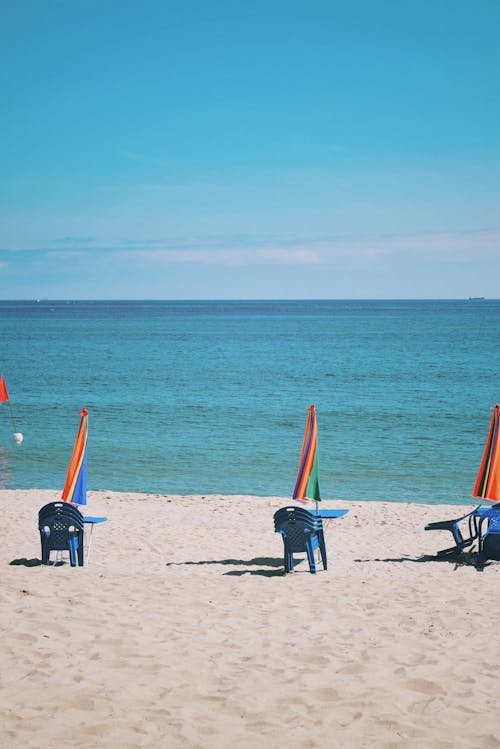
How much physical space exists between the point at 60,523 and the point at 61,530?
0.11 meters

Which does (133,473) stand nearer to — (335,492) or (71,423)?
(335,492)

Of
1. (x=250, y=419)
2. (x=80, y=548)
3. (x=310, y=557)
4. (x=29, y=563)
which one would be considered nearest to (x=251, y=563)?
(x=310, y=557)

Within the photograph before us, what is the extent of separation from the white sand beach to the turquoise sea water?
29.3 feet

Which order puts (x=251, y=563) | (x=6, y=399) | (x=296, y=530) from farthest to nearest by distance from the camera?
(x=6, y=399), (x=251, y=563), (x=296, y=530)

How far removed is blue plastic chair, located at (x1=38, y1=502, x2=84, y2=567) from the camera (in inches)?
400

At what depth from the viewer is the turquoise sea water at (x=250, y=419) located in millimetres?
20656

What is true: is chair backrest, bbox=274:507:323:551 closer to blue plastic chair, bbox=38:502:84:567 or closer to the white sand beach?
the white sand beach

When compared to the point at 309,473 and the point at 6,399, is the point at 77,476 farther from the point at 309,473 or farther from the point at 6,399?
the point at 6,399

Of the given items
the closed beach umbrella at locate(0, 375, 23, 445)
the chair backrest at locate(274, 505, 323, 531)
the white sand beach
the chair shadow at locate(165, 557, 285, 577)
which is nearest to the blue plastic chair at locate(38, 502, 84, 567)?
the white sand beach

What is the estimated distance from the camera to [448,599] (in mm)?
8367

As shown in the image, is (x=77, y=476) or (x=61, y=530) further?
(x=77, y=476)

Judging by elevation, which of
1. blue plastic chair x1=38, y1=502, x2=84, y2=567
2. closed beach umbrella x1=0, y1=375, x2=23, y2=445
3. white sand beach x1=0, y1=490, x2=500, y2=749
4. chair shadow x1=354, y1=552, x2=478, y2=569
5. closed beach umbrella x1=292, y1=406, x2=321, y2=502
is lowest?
white sand beach x1=0, y1=490, x2=500, y2=749

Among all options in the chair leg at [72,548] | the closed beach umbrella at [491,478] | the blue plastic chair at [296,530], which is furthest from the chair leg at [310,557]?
the chair leg at [72,548]

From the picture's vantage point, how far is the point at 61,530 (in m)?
10.2
